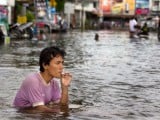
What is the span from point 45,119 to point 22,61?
1003cm

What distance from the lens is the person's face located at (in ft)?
23.7

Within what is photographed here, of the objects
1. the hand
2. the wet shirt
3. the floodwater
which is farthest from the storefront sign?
the hand

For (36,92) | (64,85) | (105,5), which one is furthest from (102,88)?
(105,5)

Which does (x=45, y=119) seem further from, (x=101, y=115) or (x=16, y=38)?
(x=16, y=38)

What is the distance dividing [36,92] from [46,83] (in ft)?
0.64

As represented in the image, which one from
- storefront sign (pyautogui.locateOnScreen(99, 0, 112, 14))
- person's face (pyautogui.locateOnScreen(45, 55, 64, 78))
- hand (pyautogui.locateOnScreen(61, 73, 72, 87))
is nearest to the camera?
person's face (pyautogui.locateOnScreen(45, 55, 64, 78))

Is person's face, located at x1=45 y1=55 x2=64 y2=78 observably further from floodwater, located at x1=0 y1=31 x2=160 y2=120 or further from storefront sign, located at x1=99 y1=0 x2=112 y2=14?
storefront sign, located at x1=99 y1=0 x2=112 y2=14

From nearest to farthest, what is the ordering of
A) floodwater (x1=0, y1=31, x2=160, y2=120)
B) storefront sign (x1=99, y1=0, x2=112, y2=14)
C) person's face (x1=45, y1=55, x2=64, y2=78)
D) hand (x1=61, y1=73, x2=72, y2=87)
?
person's face (x1=45, y1=55, x2=64, y2=78)
hand (x1=61, y1=73, x2=72, y2=87)
floodwater (x1=0, y1=31, x2=160, y2=120)
storefront sign (x1=99, y1=0, x2=112, y2=14)

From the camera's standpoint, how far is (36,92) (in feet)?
23.9

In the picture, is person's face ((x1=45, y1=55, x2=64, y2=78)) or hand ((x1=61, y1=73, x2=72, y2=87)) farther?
hand ((x1=61, y1=73, x2=72, y2=87))

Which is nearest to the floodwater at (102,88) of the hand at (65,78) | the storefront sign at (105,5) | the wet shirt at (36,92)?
the wet shirt at (36,92)

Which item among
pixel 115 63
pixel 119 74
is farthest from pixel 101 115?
pixel 115 63

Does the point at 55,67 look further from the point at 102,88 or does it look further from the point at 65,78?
the point at 102,88

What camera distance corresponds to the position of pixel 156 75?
14320 mm
